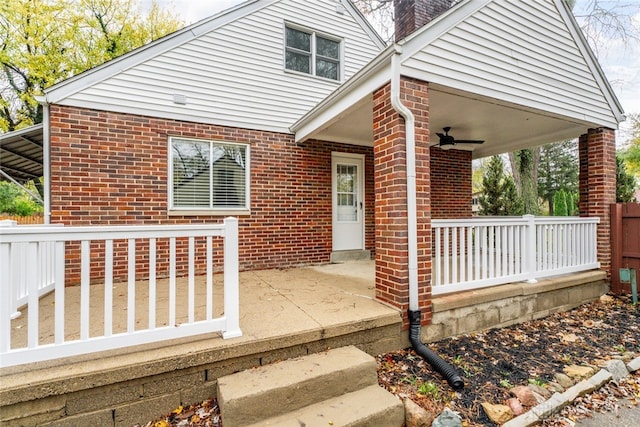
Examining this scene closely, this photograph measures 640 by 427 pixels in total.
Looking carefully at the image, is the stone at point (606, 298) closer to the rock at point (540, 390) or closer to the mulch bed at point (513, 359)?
the mulch bed at point (513, 359)

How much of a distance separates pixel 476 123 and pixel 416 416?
481 cm

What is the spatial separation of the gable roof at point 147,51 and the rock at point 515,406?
6.34 m

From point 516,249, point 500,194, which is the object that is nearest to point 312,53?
point 516,249

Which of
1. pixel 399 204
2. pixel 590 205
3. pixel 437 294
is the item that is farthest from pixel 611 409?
pixel 590 205

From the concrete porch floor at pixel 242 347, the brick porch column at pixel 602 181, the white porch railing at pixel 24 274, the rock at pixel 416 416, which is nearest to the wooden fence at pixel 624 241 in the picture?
the brick porch column at pixel 602 181

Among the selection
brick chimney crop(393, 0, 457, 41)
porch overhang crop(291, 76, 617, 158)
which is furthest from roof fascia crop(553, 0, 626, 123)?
brick chimney crop(393, 0, 457, 41)

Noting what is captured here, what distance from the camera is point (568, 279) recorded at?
14.6 ft

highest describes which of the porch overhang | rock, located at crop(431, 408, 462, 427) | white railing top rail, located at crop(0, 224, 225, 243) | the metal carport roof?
the porch overhang

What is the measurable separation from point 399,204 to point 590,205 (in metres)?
4.37

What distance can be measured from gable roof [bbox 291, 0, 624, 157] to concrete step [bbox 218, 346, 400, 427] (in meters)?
2.87

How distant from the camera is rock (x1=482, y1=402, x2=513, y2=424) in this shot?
7.24 ft

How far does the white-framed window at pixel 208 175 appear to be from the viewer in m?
4.98

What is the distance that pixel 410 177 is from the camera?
3172mm

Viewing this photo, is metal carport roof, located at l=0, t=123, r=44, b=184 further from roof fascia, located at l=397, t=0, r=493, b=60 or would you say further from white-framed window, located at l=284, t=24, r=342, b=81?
roof fascia, located at l=397, t=0, r=493, b=60
